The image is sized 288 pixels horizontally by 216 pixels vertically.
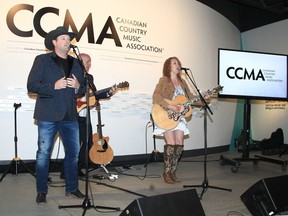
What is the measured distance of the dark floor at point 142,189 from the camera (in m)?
2.74

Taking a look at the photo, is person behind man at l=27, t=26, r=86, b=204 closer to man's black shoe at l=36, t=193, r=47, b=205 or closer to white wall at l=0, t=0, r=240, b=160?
man's black shoe at l=36, t=193, r=47, b=205

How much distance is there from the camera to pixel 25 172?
4.42m

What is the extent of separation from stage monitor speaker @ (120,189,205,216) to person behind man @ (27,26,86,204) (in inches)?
54.6

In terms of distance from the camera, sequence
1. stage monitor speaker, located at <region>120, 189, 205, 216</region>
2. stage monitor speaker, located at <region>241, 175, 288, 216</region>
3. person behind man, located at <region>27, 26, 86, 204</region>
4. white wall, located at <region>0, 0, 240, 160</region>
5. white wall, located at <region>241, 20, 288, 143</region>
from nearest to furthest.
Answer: stage monitor speaker, located at <region>120, 189, 205, 216</region>, stage monitor speaker, located at <region>241, 175, 288, 216</region>, person behind man, located at <region>27, 26, 86, 204</region>, white wall, located at <region>0, 0, 240, 160</region>, white wall, located at <region>241, 20, 288, 143</region>

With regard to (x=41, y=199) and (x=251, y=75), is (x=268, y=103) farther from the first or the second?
(x=41, y=199)

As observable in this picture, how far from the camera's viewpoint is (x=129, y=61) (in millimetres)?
5379

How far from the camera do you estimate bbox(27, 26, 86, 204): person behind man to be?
9.61 ft

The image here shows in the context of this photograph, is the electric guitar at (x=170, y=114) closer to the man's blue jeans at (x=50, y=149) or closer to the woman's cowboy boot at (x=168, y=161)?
the woman's cowboy boot at (x=168, y=161)

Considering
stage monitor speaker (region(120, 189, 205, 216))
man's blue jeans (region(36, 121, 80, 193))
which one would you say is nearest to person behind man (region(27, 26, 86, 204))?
man's blue jeans (region(36, 121, 80, 193))

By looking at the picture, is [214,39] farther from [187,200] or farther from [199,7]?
[187,200]

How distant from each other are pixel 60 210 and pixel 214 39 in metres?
5.26

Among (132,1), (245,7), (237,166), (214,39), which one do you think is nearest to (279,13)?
(245,7)

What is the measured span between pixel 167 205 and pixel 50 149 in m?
1.56

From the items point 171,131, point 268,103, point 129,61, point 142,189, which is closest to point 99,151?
point 142,189
